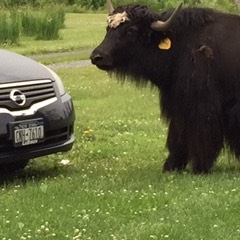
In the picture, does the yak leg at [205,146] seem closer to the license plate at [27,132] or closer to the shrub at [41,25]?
the license plate at [27,132]

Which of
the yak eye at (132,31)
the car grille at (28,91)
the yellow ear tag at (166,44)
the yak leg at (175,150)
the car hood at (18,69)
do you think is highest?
the yak eye at (132,31)

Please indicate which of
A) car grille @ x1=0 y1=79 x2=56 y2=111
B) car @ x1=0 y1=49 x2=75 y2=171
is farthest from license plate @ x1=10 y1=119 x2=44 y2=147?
car grille @ x1=0 y1=79 x2=56 y2=111

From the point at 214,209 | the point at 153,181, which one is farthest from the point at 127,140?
the point at 214,209

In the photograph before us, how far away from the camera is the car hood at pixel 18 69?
27.1 feet

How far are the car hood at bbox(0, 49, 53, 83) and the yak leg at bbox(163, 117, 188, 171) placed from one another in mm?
1465

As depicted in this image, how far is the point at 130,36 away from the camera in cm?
902

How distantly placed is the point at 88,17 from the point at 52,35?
14.6m

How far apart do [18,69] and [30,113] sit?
0.61 m

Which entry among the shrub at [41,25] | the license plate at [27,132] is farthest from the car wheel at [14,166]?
the shrub at [41,25]

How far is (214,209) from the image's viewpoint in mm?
7156

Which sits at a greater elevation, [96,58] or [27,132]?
[96,58]

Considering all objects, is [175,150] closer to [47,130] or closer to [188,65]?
[188,65]

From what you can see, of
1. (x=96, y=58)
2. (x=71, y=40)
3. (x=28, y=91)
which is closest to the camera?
(x=28, y=91)

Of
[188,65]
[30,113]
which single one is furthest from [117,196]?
[188,65]
